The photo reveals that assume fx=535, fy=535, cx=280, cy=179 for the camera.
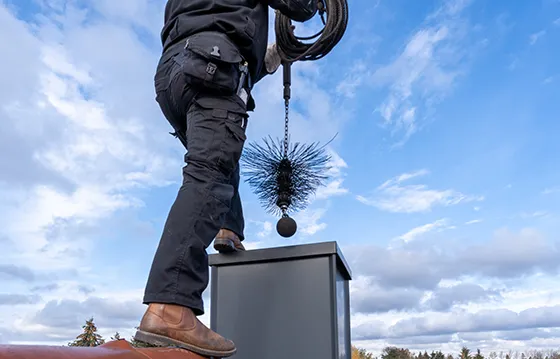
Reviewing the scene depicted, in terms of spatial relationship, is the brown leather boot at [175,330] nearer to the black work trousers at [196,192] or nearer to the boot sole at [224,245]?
the black work trousers at [196,192]

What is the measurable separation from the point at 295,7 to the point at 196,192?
832mm

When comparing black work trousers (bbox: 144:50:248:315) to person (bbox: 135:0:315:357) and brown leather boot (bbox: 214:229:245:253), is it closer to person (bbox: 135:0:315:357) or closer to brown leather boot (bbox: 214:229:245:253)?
person (bbox: 135:0:315:357)

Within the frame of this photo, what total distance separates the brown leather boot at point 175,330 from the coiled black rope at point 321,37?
142 cm

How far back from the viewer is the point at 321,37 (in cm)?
245

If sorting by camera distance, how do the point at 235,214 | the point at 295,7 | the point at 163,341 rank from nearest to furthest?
the point at 163,341, the point at 295,7, the point at 235,214

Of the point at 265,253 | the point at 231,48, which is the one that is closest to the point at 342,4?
the point at 231,48

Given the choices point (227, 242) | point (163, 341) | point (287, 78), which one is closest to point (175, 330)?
point (163, 341)

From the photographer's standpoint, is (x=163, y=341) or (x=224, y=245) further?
(x=224, y=245)

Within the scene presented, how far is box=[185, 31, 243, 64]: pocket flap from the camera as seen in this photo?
1.58 metres

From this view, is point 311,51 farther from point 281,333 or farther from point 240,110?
point 281,333

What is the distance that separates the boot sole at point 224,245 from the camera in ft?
7.00

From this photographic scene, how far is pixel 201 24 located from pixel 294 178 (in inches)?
37.7

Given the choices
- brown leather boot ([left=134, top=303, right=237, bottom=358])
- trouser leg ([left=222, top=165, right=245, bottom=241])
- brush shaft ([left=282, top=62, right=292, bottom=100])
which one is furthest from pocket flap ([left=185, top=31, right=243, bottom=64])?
brush shaft ([left=282, top=62, right=292, bottom=100])

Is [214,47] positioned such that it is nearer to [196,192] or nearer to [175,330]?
[196,192]
